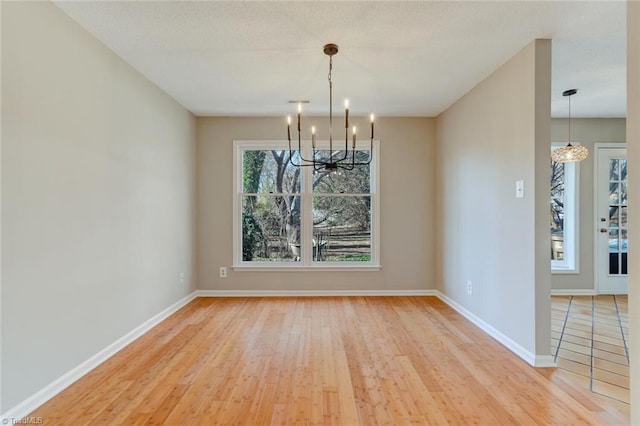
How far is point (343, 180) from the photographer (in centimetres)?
460

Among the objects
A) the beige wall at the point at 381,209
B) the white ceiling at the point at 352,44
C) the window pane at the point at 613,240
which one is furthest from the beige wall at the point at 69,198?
the window pane at the point at 613,240

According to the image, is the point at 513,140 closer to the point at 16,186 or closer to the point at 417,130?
the point at 417,130

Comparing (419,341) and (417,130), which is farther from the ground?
(417,130)

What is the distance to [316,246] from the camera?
459 centimetres

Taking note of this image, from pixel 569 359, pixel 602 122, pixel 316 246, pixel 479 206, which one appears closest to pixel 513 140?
pixel 479 206

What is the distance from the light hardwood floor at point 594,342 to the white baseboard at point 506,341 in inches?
4.9

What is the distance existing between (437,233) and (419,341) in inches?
76.8

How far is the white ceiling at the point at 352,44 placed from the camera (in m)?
2.13

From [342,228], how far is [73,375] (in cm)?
324

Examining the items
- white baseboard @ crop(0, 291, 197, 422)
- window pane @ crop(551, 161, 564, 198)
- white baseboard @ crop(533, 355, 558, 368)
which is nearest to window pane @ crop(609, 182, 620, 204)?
window pane @ crop(551, 161, 564, 198)

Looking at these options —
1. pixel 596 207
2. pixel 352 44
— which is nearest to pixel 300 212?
pixel 352 44

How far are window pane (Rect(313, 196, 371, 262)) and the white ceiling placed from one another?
144 centimetres

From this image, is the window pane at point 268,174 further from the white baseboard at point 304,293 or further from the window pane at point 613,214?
the window pane at point 613,214

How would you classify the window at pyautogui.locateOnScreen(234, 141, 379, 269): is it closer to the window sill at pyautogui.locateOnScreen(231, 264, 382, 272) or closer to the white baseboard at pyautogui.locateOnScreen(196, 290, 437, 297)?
the window sill at pyautogui.locateOnScreen(231, 264, 382, 272)
